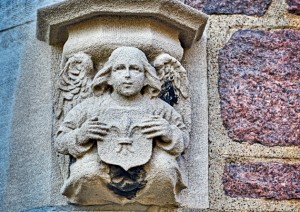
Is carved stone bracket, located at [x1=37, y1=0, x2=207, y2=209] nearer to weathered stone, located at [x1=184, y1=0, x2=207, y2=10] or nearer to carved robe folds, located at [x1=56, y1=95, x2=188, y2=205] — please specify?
carved robe folds, located at [x1=56, y1=95, x2=188, y2=205]

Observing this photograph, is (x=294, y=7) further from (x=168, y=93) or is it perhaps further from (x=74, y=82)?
(x=74, y=82)

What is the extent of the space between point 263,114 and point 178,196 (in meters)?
0.39

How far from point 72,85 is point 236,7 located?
60cm

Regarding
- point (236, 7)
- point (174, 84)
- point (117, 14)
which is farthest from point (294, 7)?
point (117, 14)

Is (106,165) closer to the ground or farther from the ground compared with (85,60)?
closer to the ground

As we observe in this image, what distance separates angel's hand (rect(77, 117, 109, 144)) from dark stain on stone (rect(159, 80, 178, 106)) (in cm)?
25

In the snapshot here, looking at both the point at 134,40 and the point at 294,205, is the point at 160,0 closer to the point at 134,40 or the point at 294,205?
the point at 134,40

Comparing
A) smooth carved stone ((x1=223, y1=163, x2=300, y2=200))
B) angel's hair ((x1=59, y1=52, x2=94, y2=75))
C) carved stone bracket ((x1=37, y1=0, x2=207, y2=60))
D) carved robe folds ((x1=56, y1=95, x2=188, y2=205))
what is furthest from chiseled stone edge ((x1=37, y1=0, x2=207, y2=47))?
Answer: smooth carved stone ((x1=223, y1=163, x2=300, y2=200))

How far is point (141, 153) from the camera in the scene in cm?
256

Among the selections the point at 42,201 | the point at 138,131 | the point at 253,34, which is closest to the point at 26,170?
the point at 42,201

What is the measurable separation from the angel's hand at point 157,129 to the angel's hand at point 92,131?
110 millimetres

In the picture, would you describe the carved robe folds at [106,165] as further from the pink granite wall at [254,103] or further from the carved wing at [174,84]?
the pink granite wall at [254,103]

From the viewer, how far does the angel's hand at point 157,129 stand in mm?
2580

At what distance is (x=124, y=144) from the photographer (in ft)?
8.39
